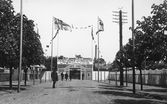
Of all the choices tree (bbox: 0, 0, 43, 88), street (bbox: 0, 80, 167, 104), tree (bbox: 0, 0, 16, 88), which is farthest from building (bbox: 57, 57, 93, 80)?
tree (bbox: 0, 0, 16, 88)

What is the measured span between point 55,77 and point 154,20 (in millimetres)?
Answer: 14320

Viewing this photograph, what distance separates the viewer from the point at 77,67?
81.6 m

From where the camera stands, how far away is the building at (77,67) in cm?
8131

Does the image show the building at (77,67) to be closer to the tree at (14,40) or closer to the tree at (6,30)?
the tree at (14,40)

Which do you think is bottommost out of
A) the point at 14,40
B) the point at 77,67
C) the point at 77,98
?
the point at 77,98

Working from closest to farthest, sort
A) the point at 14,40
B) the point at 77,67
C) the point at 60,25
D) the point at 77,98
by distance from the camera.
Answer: the point at 77,98 < the point at 14,40 < the point at 60,25 < the point at 77,67

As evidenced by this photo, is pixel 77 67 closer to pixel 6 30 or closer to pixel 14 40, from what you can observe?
pixel 14 40

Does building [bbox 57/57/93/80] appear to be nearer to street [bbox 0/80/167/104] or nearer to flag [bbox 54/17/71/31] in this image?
flag [bbox 54/17/71/31]

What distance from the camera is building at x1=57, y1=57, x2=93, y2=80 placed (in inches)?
3201

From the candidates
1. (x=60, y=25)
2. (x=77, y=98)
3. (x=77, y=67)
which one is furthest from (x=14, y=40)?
(x=77, y=67)

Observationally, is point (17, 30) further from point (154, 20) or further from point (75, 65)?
point (75, 65)

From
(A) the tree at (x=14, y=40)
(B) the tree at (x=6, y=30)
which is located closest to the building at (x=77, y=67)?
(A) the tree at (x=14, y=40)

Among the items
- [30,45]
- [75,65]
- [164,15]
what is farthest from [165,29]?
[75,65]

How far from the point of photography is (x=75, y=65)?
267 ft
